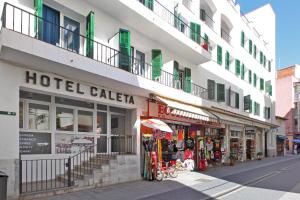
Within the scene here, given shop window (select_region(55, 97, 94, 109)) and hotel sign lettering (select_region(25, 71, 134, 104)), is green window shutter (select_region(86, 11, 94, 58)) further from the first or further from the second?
shop window (select_region(55, 97, 94, 109))

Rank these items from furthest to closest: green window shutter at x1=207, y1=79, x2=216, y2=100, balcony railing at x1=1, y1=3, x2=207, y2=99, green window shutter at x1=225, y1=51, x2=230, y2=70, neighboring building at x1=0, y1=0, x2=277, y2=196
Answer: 1. green window shutter at x1=225, y1=51, x2=230, y2=70
2. green window shutter at x1=207, y1=79, x2=216, y2=100
3. balcony railing at x1=1, y1=3, x2=207, y2=99
4. neighboring building at x1=0, y1=0, x2=277, y2=196

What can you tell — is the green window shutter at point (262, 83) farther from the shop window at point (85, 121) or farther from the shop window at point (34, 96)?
the shop window at point (34, 96)

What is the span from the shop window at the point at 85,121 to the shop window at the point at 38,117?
1611 mm

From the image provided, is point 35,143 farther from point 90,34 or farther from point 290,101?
point 290,101

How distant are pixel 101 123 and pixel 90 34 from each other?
4122 mm

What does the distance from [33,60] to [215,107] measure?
15365mm

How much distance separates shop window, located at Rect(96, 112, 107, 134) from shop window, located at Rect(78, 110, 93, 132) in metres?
0.47

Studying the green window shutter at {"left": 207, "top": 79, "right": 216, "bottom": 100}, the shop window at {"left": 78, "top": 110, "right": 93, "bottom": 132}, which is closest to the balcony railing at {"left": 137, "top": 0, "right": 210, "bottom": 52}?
the green window shutter at {"left": 207, "top": 79, "right": 216, "bottom": 100}

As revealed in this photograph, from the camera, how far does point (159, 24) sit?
15.8 metres

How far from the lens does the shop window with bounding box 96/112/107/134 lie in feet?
47.8

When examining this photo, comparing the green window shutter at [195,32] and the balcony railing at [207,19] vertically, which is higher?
the balcony railing at [207,19]

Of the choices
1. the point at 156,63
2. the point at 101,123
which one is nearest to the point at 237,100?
the point at 156,63

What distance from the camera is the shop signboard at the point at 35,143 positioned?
37.5 ft

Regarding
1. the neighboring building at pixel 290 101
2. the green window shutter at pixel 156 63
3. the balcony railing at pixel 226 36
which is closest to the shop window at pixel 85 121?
the green window shutter at pixel 156 63
